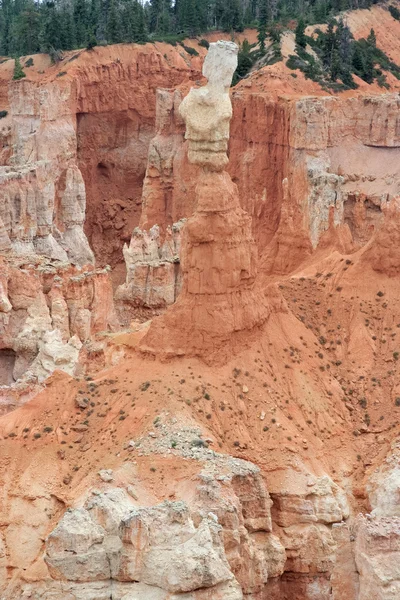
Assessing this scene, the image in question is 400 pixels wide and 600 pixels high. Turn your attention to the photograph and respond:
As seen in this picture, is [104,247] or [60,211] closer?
[60,211]

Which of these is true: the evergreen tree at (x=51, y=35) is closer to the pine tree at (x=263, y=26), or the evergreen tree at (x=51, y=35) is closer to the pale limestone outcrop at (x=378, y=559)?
the pine tree at (x=263, y=26)

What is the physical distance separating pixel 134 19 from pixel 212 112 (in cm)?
6782

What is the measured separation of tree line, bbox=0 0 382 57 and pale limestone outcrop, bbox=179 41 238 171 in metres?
57.1

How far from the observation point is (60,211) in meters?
100

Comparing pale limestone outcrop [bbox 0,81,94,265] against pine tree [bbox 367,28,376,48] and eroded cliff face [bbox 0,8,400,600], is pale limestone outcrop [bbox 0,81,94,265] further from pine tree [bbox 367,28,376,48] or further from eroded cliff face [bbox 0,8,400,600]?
pine tree [bbox 367,28,376,48]

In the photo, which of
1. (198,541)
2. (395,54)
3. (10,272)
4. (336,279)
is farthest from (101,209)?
(198,541)

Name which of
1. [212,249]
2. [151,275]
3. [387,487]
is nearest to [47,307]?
[151,275]

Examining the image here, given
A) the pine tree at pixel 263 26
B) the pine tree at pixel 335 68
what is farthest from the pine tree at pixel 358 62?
the pine tree at pixel 263 26

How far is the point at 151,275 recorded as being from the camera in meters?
79.8

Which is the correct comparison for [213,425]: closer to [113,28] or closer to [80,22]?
[113,28]

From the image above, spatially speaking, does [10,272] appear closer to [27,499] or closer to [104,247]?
[27,499]

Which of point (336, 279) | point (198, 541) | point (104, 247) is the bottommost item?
point (104, 247)

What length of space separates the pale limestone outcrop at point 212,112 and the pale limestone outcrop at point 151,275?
28071 millimetres

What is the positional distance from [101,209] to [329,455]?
2585 inches
